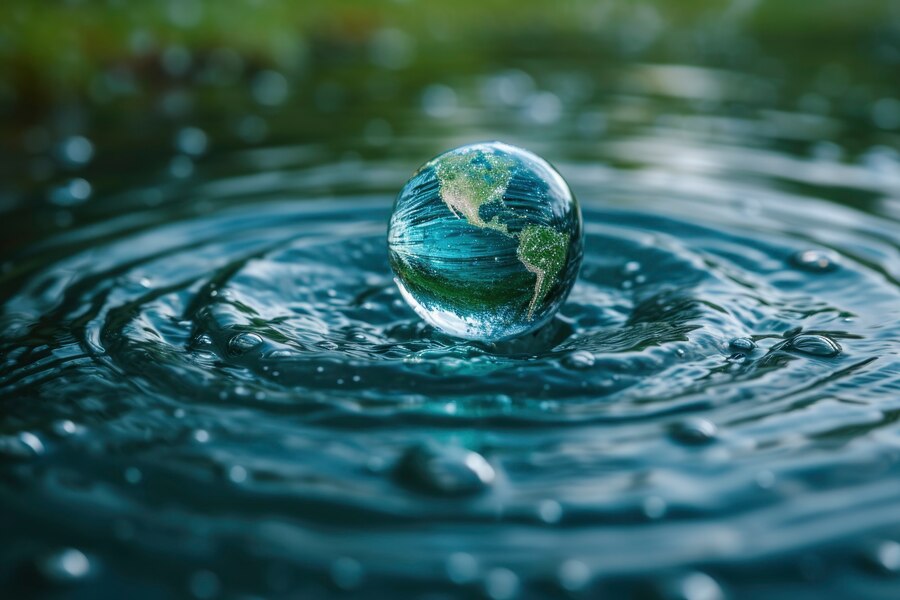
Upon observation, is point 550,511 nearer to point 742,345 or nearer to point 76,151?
point 742,345

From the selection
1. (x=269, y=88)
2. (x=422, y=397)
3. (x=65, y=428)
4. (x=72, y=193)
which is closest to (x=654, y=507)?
(x=422, y=397)

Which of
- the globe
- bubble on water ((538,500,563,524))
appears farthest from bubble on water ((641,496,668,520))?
the globe

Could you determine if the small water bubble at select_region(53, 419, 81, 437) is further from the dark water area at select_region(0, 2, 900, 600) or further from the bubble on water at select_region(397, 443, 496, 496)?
the bubble on water at select_region(397, 443, 496, 496)

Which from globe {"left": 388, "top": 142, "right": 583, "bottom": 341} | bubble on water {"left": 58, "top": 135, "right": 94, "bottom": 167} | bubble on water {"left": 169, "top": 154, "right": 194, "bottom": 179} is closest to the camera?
globe {"left": 388, "top": 142, "right": 583, "bottom": 341}

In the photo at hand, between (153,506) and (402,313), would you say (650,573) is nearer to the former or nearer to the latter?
(153,506)

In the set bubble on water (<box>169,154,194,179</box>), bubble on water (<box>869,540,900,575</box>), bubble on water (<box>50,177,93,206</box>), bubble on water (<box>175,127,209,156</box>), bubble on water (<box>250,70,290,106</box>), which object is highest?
bubble on water (<box>250,70,290,106</box>)

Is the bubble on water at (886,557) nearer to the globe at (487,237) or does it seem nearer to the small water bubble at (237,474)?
the globe at (487,237)
